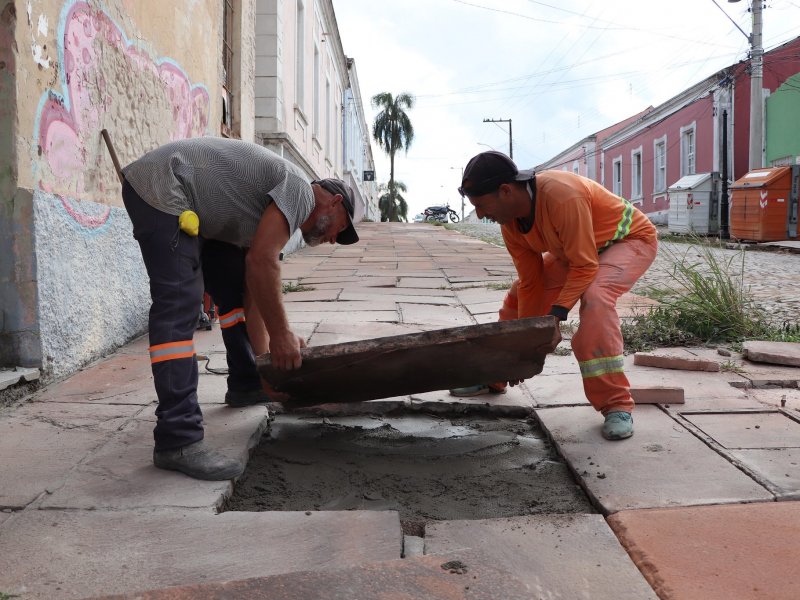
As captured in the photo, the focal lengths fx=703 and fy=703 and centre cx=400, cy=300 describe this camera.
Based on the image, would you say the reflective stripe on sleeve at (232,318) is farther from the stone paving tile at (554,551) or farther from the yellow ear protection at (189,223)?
the stone paving tile at (554,551)

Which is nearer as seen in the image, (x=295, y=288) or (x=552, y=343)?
(x=552, y=343)

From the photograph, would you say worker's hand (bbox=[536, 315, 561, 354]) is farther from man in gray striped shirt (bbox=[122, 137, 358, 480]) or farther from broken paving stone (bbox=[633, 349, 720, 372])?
broken paving stone (bbox=[633, 349, 720, 372])

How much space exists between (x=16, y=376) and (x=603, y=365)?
2571 mm

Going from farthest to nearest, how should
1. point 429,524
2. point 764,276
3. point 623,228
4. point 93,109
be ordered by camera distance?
point 764,276 < point 93,109 < point 623,228 < point 429,524

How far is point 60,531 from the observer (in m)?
1.93

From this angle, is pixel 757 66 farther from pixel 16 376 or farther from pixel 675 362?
pixel 16 376

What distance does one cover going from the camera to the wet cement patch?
7.50 ft

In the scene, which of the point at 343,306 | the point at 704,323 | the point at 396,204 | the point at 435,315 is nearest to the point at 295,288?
the point at 343,306

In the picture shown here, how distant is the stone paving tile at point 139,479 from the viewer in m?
2.14

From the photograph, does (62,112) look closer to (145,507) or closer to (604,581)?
(145,507)

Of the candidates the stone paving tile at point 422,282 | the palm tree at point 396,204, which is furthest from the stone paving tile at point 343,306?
the palm tree at point 396,204

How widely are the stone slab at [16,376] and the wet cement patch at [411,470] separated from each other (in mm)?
1186

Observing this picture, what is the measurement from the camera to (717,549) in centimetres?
178

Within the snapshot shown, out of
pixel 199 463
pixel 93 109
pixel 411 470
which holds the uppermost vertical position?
pixel 93 109
